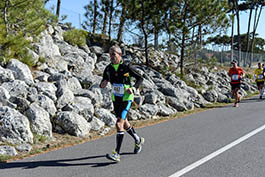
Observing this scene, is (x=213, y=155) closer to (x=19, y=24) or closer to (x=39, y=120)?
(x=39, y=120)

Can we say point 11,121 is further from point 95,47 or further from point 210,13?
point 210,13

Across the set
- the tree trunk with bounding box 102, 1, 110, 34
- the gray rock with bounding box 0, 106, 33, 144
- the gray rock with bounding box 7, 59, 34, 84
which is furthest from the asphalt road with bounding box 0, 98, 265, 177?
the tree trunk with bounding box 102, 1, 110, 34

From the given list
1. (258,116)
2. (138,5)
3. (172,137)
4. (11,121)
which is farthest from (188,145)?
(138,5)

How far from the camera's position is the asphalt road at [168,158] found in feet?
15.9

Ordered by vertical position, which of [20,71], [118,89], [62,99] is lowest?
[62,99]

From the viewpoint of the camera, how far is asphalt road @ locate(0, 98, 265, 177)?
4.86 m

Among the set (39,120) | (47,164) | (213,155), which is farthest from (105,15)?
(213,155)

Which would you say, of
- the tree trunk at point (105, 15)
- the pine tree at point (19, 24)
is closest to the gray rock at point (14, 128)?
the pine tree at point (19, 24)

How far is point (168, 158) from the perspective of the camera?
18.2 feet

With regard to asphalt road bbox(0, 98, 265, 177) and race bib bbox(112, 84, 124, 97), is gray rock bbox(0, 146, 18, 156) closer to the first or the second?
asphalt road bbox(0, 98, 265, 177)

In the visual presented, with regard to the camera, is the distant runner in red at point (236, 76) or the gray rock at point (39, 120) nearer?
the gray rock at point (39, 120)

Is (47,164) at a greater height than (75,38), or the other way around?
(75,38)

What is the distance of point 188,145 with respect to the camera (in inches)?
257

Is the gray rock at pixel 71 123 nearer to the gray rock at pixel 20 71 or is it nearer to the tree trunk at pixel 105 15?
the gray rock at pixel 20 71
